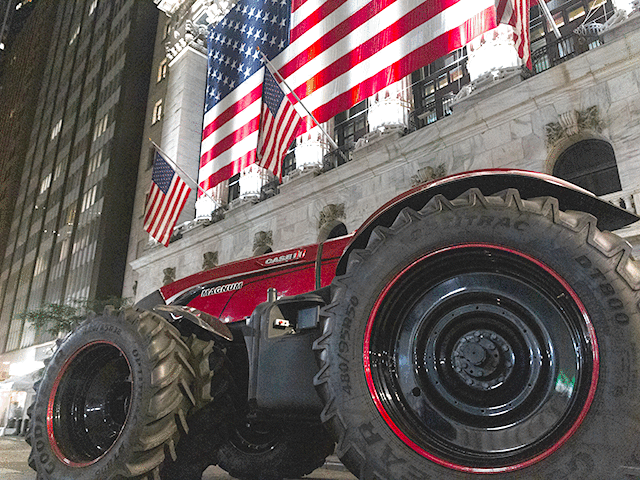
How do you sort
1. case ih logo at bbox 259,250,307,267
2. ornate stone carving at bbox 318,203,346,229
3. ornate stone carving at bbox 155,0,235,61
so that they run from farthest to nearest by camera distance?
ornate stone carving at bbox 155,0,235,61 < ornate stone carving at bbox 318,203,346,229 < case ih logo at bbox 259,250,307,267

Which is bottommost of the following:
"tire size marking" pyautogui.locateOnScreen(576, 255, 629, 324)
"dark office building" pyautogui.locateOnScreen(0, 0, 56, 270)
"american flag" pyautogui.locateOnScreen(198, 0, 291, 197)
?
"tire size marking" pyautogui.locateOnScreen(576, 255, 629, 324)

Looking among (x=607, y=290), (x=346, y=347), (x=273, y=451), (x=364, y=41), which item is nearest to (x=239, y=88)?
(x=364, y=41)

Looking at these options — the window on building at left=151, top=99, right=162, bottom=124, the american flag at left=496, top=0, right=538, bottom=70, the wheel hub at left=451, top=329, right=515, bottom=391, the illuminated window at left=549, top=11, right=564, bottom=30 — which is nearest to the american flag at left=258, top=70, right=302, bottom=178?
the american flag at left=496, top=0, right=538, bottom=70

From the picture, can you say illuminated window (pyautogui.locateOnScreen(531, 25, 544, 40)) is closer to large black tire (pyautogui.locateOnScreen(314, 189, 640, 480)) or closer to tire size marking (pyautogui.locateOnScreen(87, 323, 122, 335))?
large black tire (pyautogui.locateOnScreen(314, 189, 640, 480))

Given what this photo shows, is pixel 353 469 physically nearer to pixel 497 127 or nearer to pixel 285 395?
pixel 285 395

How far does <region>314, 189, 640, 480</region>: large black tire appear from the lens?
1.46m

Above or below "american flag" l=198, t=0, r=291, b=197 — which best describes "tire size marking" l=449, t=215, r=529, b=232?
below

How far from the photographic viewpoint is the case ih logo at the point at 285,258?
14.5ft

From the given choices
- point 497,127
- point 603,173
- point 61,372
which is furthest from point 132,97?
point 61,372

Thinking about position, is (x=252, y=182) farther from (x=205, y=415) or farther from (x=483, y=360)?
(x=483, y=360)

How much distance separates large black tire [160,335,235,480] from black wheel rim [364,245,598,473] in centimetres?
129

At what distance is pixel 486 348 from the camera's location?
1812 millimetres

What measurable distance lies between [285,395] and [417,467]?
34.5 inches

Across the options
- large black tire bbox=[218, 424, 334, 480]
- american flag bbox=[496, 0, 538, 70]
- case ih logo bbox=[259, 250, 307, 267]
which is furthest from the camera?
american flag bbox=[496, 0, 538, 70]
